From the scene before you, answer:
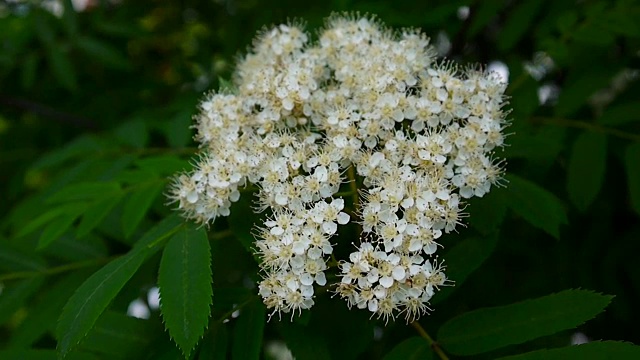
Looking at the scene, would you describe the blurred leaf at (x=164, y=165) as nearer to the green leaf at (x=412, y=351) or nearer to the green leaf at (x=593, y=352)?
the green leaf at (x=412, y=351)

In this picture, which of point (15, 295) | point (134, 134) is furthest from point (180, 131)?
point (15, 295)

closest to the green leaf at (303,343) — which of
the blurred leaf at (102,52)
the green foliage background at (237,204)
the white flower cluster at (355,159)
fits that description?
the green foliage background at (237,204)

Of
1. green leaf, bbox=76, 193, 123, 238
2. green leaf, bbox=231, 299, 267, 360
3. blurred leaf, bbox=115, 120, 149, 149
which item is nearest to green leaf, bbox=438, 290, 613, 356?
green leaf, bbox=231, 299, 267, 360

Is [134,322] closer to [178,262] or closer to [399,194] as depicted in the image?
[178,262]

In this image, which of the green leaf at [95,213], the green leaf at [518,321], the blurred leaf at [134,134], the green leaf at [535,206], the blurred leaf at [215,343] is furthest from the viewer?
the blurred leaf at [134,134]

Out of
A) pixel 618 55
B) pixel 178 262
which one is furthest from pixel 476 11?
pixel 178 262

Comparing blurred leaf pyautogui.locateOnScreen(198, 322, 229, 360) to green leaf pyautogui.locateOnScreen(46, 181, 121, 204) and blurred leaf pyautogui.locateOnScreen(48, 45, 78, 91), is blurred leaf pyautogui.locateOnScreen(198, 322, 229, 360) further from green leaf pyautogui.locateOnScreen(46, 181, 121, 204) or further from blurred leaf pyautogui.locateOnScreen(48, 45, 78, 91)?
blurred leaf pyautogui.locateOnScreen(48, 45, 78, 91)
